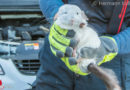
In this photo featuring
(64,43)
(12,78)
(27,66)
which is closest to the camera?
(64,43)

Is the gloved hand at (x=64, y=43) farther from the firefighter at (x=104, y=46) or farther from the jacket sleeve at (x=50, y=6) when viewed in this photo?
the jacket sleeve at (x=50, y=6)

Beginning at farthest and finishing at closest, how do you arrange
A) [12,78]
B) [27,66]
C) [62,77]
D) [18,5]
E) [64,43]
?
[18,5] < [27,66] < [12,78] < [62,77] < [64,43]

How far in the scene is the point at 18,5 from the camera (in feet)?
8.47

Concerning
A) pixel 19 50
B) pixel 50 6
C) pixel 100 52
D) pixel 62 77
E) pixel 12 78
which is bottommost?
pixel 12 78

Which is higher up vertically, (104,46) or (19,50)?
(104,46)

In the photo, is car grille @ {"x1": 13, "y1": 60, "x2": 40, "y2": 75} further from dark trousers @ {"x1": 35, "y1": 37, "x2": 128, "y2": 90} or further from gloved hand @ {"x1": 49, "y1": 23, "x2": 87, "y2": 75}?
gloved hand @ {"x1": 49, "y1": 23, "x2": 87, "y2": 75}

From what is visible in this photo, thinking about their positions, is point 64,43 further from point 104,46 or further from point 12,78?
point 12,78

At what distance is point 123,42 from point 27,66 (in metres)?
1.30

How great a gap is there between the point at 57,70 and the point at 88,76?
147 millimetres

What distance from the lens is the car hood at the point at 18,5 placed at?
8.41ft

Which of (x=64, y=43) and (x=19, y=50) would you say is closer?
(x=64, y=43)

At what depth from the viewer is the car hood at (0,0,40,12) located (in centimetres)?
256

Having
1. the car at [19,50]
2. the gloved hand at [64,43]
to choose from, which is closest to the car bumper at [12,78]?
the car at [19,50]

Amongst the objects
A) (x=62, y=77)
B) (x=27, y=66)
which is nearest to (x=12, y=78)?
(x=27, y=66)
